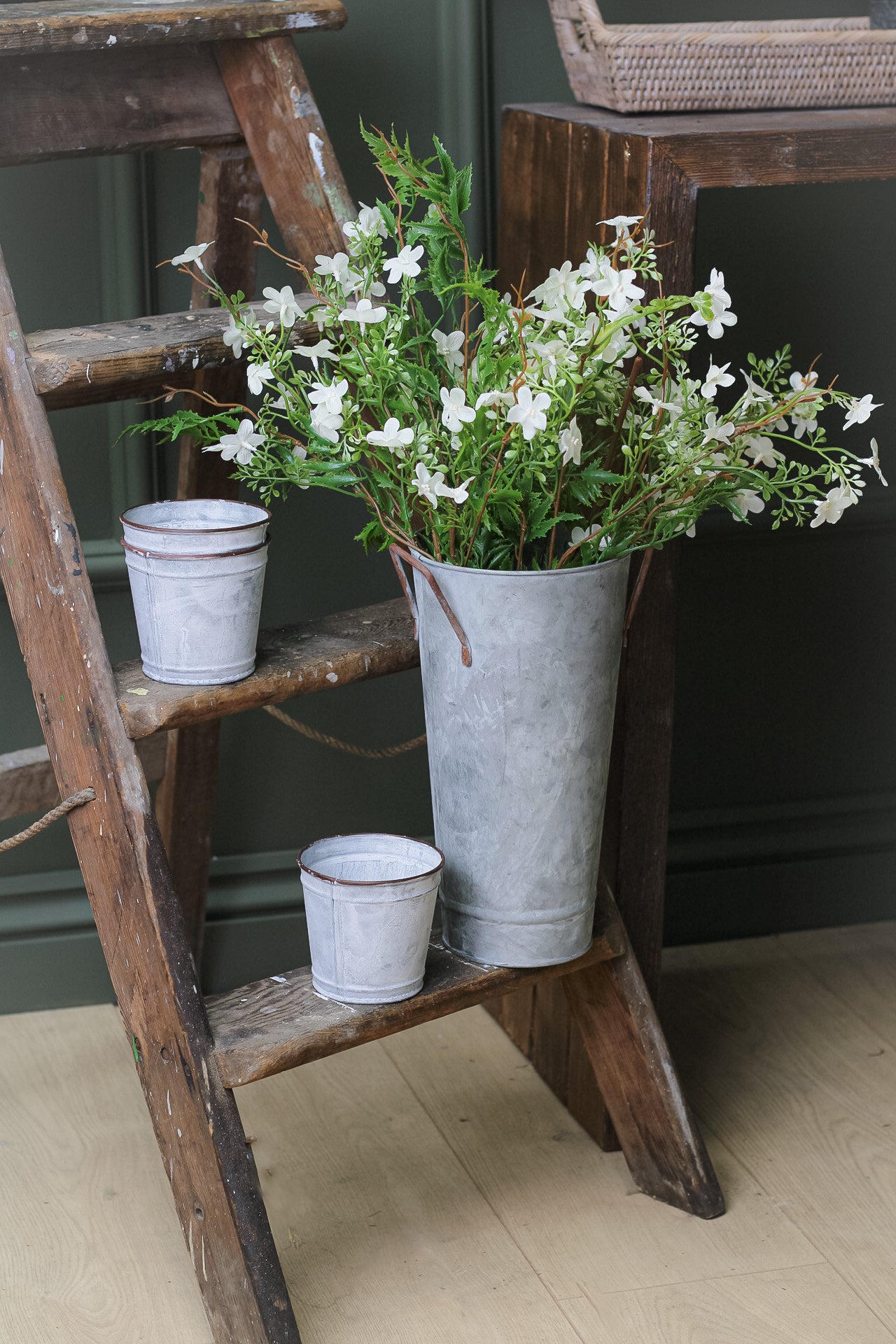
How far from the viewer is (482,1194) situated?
5.22 ft

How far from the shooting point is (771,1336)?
4.49 feet

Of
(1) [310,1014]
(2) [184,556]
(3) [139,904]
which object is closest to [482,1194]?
(1) [310,1014]

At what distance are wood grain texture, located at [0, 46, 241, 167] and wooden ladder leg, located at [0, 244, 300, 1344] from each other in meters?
0.21

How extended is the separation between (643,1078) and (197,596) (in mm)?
726

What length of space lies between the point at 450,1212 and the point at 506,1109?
0.22 meters

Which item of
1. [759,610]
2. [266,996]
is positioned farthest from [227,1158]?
[759,610]

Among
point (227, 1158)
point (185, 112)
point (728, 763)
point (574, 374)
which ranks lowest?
point (728, 763)

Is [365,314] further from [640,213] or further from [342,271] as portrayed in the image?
[640,213]

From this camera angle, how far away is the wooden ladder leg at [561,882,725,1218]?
1521 mm

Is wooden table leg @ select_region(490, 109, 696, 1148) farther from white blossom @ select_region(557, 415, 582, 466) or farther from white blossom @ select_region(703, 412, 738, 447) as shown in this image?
white blossom @ select_region(557, 415, 582, 466)

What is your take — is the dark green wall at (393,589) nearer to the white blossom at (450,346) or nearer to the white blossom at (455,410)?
the white blossom at (450,346)

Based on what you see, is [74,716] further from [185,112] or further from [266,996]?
[185,112]

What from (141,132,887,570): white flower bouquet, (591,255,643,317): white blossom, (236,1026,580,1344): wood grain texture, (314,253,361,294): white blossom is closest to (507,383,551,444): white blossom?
(141,132,887,570): white flower bouquet

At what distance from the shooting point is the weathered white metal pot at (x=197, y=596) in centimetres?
125
